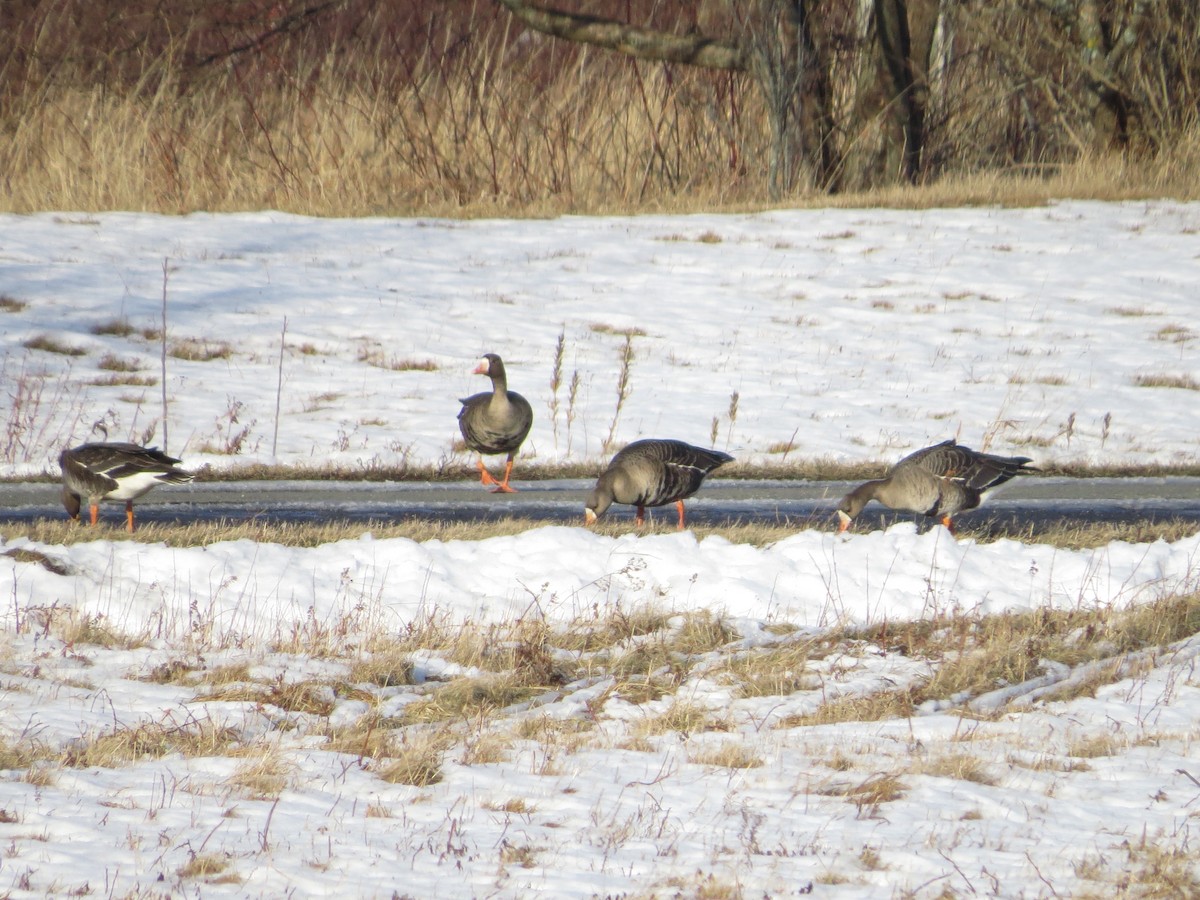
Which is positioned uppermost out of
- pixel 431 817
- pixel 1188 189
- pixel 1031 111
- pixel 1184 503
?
pixel 1031 111

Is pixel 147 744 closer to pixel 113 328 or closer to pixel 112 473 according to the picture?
pixel 112 473

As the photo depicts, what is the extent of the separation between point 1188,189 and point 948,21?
5.38m

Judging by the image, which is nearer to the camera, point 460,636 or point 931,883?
point 931,883

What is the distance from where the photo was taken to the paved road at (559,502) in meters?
10.6

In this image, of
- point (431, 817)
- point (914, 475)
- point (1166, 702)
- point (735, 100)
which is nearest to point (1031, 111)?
point (735, 100)

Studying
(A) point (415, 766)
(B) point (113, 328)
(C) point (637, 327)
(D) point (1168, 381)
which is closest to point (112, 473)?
(A) point (415, 766)

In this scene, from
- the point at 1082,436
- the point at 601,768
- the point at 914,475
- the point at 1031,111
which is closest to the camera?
the point at 601,768

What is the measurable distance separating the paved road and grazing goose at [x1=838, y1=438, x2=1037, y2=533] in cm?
55

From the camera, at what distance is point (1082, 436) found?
Result: 14.0m

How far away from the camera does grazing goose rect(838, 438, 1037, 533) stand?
9570mm

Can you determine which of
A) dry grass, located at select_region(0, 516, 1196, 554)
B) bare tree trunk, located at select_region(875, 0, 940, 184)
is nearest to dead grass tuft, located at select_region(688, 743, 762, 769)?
dry grass, located at select_region(0, 516, 1196, 554)

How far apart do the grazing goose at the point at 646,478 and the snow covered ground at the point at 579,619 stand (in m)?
1.20

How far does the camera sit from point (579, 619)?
23.9ft

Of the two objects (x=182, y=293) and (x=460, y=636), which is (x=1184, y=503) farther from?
(x=182, y=293)
